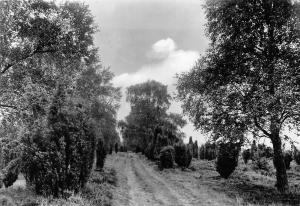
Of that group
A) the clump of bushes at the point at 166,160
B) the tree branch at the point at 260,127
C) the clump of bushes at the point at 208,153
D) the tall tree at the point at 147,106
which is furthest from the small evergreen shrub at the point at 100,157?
the tall tree at the point at 147,106

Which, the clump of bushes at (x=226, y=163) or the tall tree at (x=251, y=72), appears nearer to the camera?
the tall tree at (x=251, y=72)

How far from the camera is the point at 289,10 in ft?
58.3

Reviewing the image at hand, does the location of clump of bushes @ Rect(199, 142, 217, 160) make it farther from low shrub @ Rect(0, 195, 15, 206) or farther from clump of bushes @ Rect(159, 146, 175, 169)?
low shrub @ Rect(0, 195, 15, 206)

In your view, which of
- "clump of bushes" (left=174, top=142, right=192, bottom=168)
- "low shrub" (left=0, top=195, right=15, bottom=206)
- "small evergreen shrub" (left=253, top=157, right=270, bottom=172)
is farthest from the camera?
"clump of bushes" (left=174, top=142, right=192, bottom=168)

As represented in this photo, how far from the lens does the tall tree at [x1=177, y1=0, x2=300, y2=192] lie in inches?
655

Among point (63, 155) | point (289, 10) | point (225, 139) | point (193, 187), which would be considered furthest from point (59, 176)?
point (289, 10)

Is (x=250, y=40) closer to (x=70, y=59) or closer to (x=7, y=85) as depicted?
(x=70, y=59)

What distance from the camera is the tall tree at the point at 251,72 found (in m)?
16.6

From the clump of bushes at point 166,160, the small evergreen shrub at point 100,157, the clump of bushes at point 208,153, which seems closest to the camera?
the small evergreen shrub at point 100,157

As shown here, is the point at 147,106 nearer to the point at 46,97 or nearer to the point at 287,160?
the point at 287,160

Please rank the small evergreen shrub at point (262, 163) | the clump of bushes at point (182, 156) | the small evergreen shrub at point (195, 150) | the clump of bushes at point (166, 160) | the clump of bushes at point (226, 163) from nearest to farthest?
the small evergreen shrub at point (262, 163) → the clump of bushes at point (226, 163) → the clump of bushes at point (166, 160) → the clump of bushes at point (182, 156) → the small evergreen shrub at point (195, 150)

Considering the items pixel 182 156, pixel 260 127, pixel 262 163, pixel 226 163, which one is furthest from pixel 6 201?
pixel 182 156

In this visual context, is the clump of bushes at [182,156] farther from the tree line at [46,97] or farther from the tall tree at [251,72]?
the tree line at [46,97]

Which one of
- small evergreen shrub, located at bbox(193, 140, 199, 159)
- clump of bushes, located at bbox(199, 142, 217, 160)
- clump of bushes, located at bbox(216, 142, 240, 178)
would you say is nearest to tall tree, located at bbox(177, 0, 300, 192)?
clump of bushes, located at bbox(216, 142, 240, 178)
